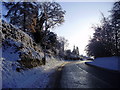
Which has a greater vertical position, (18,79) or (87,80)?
(18,79)

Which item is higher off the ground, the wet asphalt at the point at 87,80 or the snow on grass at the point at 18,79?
the snow on grass at the point at 18,79

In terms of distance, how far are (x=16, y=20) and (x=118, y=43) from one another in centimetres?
2670

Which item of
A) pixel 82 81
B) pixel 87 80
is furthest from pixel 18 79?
pixel 87 80

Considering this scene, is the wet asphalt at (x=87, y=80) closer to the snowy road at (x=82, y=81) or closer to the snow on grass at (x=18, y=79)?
the snowy road at (x=82, y=81)

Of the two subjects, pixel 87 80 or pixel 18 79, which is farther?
pixel 87 80

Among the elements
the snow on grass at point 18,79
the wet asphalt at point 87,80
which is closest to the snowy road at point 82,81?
the wet asphalt at point 87,80

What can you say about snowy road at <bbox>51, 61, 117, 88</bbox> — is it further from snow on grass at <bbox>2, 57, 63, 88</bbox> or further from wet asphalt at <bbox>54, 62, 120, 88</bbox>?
snow on grass at <bbox>2, 57, 63, 88</bbox>

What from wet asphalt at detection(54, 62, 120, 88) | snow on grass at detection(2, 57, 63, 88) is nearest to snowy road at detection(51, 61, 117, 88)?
wet asphalt at detection(54, 62, 120, 88)

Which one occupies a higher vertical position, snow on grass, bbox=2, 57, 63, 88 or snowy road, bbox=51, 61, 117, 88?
snow on grass, bbox=2, 57, 63, 88

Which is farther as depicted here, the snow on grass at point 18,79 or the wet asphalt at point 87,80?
the wet asphalt at point 87,80

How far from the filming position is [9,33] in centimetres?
1190

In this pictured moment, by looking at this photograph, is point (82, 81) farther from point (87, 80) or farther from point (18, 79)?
point (18, 79)

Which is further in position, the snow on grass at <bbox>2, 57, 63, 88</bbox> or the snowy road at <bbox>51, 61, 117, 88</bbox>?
the snowy road at <bbox>51, 61, 117, 88</bbox>

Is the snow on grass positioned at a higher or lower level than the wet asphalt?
higher
